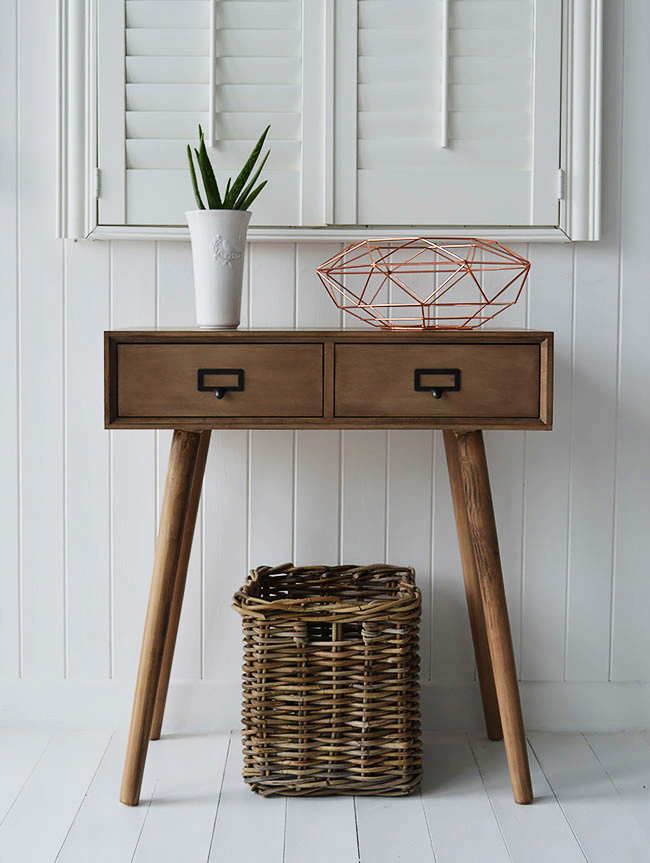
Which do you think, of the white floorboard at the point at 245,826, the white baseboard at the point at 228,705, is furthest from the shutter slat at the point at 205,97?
the white floorboard at the point at 245,826

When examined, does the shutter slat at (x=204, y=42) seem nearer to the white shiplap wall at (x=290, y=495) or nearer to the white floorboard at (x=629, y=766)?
the white shiplap wall at (x=290, y=495)

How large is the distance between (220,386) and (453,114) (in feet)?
2.58

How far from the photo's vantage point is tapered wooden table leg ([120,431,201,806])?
1726 mm

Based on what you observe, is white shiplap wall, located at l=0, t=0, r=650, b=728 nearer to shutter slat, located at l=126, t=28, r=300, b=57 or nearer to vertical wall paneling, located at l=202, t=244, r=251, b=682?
vertical wall paneling, located at l=202, t=244, r=251, b=682

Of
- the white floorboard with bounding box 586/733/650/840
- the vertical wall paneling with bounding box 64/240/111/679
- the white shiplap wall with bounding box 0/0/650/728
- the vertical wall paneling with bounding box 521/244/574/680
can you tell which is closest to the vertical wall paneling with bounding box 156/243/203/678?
the white shiplap wall with bounding box 0/0/650/728

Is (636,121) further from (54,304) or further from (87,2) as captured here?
(54,304)

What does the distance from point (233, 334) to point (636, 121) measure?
3.27ft

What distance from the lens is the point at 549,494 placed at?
2078 millimetres

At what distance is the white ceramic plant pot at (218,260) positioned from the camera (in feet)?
5.79

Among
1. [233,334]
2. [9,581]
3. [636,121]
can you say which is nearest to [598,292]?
[636,121]

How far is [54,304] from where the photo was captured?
204 centimetres

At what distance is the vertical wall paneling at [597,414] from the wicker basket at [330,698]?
1.58ft

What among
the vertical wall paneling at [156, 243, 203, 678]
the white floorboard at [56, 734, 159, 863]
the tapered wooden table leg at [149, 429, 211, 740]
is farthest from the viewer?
the vertical wall paneling at [156, 243, 203, 678]

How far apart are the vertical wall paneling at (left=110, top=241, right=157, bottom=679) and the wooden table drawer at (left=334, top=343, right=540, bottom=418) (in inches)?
23.0
